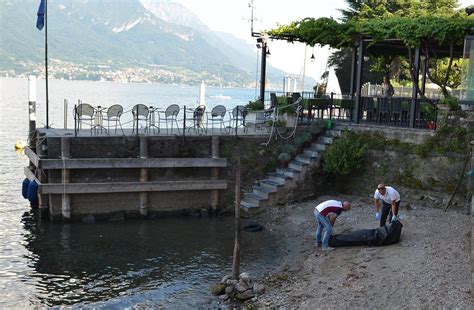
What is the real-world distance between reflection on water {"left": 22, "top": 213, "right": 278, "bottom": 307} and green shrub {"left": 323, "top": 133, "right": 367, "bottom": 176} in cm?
368

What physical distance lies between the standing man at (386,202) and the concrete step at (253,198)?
4803mm

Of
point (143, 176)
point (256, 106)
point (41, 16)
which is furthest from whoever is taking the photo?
point (256, 106)

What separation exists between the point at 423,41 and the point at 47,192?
505 inches

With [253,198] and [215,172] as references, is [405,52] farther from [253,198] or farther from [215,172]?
[215,172]

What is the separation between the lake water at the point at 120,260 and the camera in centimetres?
1255

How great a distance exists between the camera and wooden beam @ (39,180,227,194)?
57.7ft

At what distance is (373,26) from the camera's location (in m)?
19.5

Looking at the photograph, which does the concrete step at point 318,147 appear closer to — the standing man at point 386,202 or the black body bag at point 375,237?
the standing man at point 386,202

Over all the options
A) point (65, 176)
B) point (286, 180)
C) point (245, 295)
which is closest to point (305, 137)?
point (286, 180)

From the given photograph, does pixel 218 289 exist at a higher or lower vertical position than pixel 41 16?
lower

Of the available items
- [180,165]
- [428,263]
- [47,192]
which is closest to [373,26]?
[180,165]

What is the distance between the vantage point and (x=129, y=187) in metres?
18.2

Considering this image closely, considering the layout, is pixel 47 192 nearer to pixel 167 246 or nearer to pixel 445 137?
pixel 167 246

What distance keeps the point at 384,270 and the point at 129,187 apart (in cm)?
891
